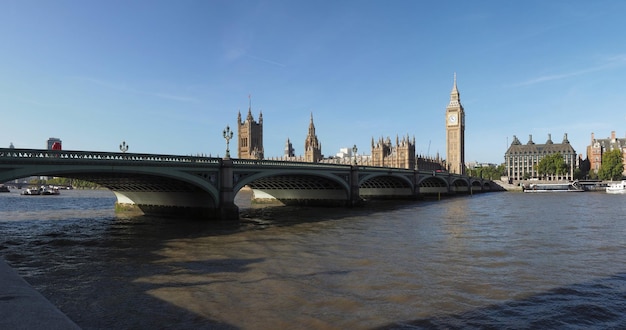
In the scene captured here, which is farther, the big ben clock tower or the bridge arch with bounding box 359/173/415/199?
the big ben clock tower

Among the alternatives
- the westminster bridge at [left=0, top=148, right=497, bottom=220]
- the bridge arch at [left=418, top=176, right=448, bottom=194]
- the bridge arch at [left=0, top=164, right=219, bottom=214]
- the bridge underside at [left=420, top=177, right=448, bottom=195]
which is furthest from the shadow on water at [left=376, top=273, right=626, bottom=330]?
the bridge underside at [left=420, top=177, right=448, bottom=195]

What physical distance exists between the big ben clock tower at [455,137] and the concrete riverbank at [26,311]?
18109 centimetres

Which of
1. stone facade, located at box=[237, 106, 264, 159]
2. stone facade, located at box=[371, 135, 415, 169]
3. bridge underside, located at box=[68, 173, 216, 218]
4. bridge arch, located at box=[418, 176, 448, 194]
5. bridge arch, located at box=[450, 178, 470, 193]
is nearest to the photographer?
bridge underside, located at box=[68, 173, 216, 218]

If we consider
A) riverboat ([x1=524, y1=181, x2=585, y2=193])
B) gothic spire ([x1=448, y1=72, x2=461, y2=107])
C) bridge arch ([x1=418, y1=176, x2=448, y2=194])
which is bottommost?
riverboat ([x1=524, y1=181, x2=585, y2=193])

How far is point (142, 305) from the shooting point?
1226cm

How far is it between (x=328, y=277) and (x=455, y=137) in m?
178

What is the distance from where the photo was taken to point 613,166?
5684 inches

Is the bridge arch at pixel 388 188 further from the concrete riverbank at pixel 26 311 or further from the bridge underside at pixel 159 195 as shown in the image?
the concrete riverbank at pixel 26 311

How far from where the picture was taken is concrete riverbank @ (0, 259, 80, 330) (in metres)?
5.78

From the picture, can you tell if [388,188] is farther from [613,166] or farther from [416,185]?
[613,166]

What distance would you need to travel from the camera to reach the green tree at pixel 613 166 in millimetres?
144125

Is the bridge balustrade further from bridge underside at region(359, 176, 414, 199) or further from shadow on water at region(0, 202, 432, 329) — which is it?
bridge underside at region(359, 176, 414, 199)

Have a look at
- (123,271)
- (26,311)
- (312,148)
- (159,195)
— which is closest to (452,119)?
(312,148)

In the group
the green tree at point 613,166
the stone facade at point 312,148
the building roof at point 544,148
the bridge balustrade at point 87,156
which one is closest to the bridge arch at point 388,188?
the bridge balustrade at point 87,156
